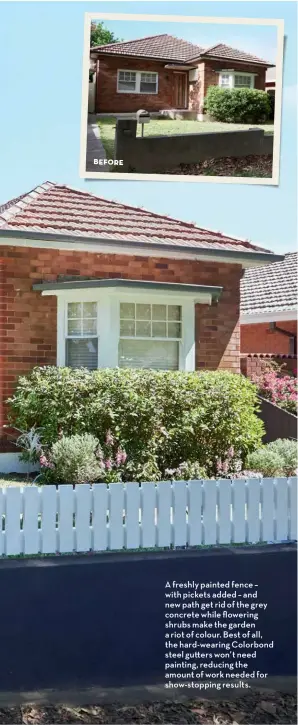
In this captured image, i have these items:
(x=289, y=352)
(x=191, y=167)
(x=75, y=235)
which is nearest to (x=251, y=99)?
(x=191, y=167)

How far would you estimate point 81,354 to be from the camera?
357 inches

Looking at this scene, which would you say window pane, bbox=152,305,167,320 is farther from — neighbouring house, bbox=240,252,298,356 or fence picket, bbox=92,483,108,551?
fence picket, bbox=92,483,108,551

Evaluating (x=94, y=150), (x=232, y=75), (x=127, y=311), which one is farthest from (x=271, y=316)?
(x=94, y=150)

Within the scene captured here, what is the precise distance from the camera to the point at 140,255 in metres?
9.14

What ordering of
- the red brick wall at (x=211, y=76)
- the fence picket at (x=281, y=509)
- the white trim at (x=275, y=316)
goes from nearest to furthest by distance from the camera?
the fence picket at (x=281, y=509) → the red brick wall at (x=211, y=76) → the white trim at (x=275, y=316)

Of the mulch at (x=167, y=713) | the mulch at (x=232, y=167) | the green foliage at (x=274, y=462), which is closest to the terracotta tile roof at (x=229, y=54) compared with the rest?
the mulch at (x=232, y=167)

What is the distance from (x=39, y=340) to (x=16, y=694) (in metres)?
4.38

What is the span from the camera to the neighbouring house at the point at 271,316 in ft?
41.9

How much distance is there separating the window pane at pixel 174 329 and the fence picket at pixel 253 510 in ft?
12.5

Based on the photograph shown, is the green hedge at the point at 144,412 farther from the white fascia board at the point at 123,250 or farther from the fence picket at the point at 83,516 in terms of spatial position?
the fence picket at the point at 83,516

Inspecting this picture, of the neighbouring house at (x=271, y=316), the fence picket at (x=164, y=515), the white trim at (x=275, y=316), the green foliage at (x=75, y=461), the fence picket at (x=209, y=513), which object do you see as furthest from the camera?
the neighbouring house at (x=271, y=316)

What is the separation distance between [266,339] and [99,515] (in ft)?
26.6

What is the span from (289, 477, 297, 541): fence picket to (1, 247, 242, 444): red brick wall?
380cm

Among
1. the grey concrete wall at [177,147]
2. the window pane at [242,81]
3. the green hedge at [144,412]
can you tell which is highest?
the window pane at [242,81]
